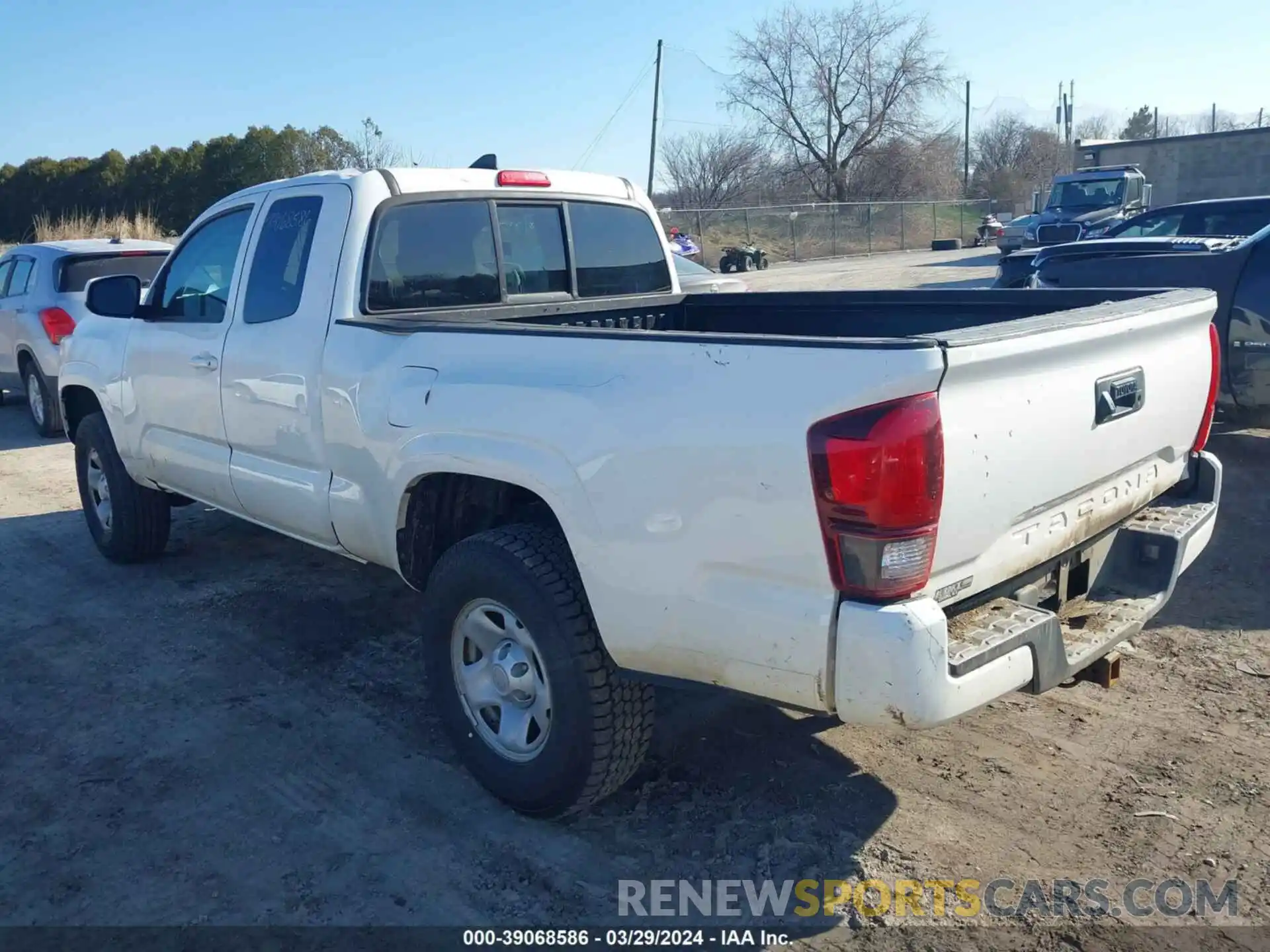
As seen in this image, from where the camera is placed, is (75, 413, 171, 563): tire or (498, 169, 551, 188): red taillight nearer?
(498, 169, 551, 188): red taillight

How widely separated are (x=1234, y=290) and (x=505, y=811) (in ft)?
19.4

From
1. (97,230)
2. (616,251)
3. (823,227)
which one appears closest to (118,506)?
(616,251)

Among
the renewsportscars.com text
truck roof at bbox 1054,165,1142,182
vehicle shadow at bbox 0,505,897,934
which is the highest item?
truck roof at bbox 1054,165,1142,182

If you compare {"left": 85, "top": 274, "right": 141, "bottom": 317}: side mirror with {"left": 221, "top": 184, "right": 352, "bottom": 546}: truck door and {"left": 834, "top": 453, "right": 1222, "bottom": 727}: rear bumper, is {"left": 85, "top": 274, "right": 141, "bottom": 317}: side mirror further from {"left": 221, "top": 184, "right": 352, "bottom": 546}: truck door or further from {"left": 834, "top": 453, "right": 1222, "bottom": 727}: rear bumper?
{"left": 834, "top": 453, "right": 1222, "bottom": 727}: rear bumper

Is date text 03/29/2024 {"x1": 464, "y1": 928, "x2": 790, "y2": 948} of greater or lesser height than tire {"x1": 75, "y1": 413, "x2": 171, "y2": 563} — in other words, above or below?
below

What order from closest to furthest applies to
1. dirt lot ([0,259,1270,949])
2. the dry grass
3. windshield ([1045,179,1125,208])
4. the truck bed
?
the truck bed
dirt lot ([0,259,1270,949])
windshield ([1045,179,1125,208])
the dry grass

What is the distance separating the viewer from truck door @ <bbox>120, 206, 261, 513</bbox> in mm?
4797

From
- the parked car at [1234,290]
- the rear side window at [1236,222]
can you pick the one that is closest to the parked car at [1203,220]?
the rear side window at [1236,222]

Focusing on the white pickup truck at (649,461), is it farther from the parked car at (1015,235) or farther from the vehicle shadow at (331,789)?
the parked car at (1015,235)

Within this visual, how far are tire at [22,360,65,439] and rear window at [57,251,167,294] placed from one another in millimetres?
873

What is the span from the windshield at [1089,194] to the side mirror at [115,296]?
82.5ft

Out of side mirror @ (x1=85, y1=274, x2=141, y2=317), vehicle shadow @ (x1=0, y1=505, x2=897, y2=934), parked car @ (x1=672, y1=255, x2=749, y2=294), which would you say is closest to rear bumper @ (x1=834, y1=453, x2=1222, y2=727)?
vehicle shadow @ (x1=0, y1=505, x2=897, y2=934)

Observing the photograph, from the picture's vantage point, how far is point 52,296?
9.98m

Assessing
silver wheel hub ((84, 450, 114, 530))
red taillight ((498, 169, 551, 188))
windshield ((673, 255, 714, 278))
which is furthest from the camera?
windshield ((673, 255, 714, 278))
